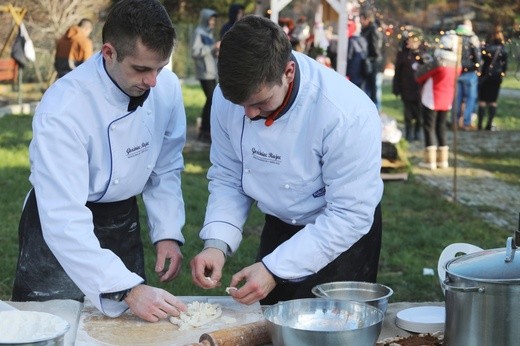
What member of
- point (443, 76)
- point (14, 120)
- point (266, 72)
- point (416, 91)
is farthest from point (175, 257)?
point (14, 120)

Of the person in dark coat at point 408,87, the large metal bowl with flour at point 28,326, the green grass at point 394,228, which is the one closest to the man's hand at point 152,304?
the large metal bowl with flour at point 28,326

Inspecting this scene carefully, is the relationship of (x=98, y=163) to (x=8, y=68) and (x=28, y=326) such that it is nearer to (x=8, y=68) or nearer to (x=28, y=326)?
(x=28, y=326)

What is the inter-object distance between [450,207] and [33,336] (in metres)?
6.56

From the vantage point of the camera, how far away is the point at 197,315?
9.14 feet

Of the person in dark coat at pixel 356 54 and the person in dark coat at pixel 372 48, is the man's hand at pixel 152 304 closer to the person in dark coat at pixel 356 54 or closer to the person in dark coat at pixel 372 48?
the person in dark coat at pixel 356 54

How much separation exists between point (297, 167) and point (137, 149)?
52cm

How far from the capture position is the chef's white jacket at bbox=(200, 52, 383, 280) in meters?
2.88

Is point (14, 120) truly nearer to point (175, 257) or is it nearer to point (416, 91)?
point (416, 91)

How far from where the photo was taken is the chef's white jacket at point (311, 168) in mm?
2875

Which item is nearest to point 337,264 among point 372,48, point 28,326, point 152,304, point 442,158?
point 152,304

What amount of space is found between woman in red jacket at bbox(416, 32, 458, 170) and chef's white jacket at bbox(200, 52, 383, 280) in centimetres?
749

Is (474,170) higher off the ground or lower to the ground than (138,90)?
lower

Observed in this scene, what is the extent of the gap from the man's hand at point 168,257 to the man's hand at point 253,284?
351mm

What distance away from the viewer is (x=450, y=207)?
27.7 feet
